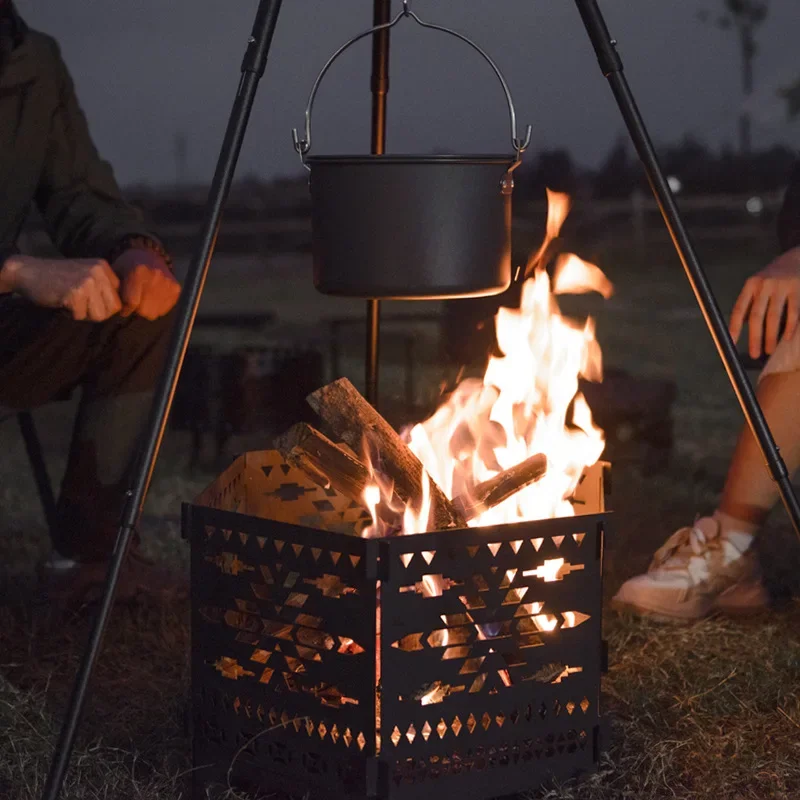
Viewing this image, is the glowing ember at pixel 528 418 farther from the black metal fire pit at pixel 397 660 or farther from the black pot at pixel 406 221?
the black pot at pixel 406 221

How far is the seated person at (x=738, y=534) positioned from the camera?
2.64m

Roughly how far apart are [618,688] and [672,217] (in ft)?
3.40

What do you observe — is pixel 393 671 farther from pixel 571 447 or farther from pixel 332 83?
pixel 332 83

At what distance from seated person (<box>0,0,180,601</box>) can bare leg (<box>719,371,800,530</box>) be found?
53.2 inches

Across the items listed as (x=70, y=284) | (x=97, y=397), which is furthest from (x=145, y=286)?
(x=97, y=397)

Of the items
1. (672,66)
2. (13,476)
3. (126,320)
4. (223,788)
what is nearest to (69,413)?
(13,476)

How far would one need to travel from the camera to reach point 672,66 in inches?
325

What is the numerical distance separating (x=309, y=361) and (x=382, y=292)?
256 centimetres

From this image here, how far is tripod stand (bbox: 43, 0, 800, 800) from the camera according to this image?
71.4 inches

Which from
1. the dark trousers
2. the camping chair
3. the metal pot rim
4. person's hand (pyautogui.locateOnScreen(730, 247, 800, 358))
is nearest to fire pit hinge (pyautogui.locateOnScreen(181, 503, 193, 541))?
the metal pot rim

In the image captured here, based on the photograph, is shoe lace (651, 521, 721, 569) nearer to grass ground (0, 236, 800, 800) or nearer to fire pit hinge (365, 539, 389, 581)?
grass ground (0, 236, 800, 800)

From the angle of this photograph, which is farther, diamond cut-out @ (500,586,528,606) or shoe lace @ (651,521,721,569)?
shoe lace @ (651,521,721,569)

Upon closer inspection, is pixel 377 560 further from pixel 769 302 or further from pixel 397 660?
pixel 769 302

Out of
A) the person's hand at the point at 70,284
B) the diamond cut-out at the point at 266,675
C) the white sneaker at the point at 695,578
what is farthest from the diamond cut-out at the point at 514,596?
the person's hand at the point at 70,284
